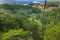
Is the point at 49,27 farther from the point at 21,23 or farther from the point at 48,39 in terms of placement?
the point at 21,23

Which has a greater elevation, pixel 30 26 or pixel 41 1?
pixel 41 1

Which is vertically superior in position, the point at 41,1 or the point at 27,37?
the point at 41,1

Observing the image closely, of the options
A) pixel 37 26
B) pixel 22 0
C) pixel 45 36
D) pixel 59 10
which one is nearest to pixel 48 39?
pixel 45 36

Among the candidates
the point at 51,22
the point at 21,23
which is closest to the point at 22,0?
the point at 21,23

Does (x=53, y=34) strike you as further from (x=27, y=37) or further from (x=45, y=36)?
(x=27, y=37)

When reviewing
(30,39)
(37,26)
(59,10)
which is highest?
(59,10)
